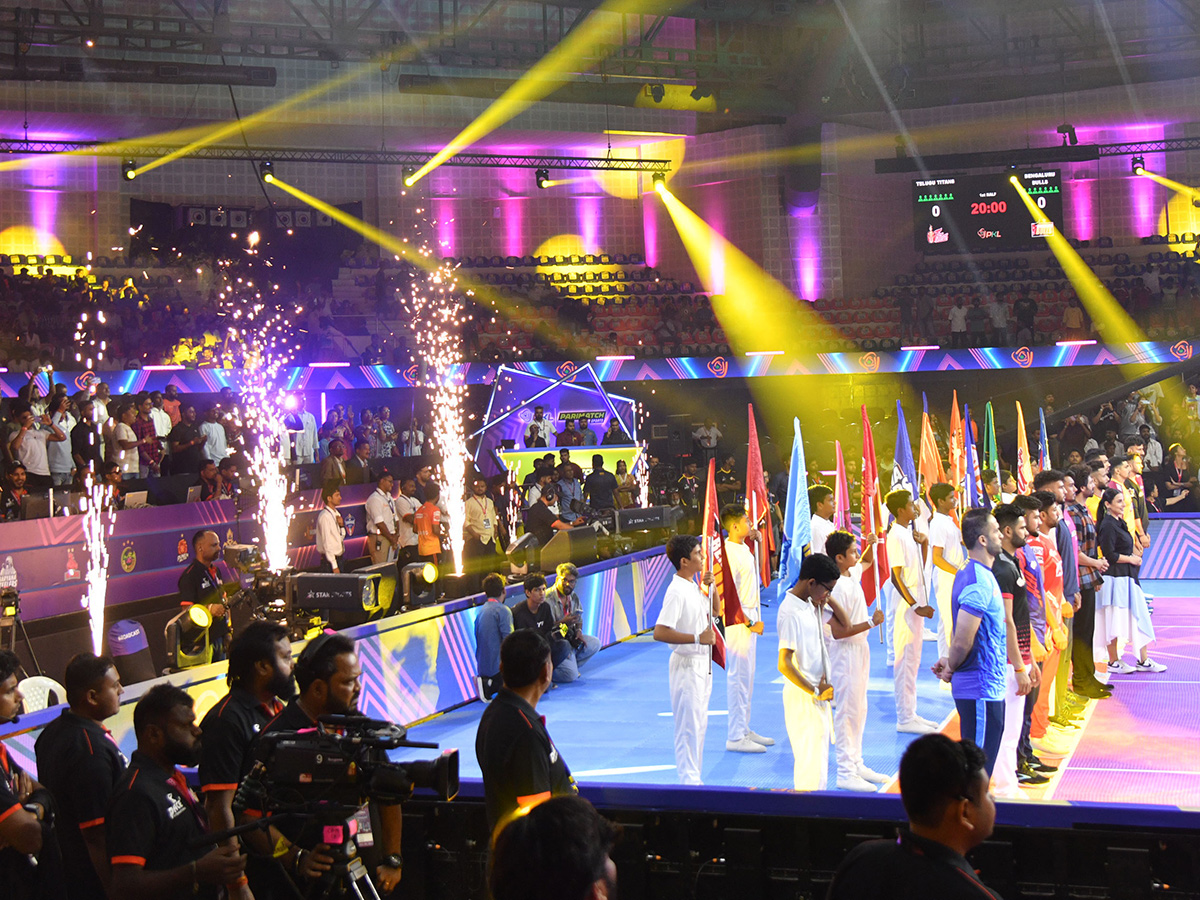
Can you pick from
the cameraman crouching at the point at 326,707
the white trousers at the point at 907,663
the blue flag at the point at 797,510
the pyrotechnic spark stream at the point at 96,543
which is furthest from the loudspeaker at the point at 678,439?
the cameraman crouching at the point at 326,707

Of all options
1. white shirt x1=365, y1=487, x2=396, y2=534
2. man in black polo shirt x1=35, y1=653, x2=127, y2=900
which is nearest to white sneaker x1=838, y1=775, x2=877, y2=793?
man in black polo shirt x1=35, y1=653, x2=127, y2=900

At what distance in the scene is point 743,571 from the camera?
9.61 m

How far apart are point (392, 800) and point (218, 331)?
2135cm

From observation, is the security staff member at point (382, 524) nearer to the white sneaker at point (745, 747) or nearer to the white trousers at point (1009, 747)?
the white sneaker at point (745, 747)

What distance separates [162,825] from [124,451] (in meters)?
12.9

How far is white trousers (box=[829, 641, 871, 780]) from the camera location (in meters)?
8.19

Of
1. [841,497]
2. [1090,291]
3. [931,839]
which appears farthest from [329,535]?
[1090,291]

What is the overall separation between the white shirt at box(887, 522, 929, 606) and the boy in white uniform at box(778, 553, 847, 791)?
2822mm

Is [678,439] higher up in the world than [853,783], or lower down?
higher up

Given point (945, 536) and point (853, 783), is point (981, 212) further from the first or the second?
point (853, 783)

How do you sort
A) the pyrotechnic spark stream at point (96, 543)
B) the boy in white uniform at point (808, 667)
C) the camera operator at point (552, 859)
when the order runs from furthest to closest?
1. the pyrotechnic spark stream at point (96, 543)
2. the boy in white uniform at point (808, 667)
3. the camera operator at point (552, 859)

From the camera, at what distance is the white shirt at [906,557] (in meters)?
10.3

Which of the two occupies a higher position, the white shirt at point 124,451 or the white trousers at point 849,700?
the white shirt at point 124,451

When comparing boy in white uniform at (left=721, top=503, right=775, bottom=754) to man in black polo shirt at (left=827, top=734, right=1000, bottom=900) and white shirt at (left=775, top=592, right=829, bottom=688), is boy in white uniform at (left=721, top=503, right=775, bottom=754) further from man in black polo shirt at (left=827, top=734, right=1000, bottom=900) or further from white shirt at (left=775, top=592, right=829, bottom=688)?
man in black polo shirt at (left=827, top=734, right=1000, bottom=900)
